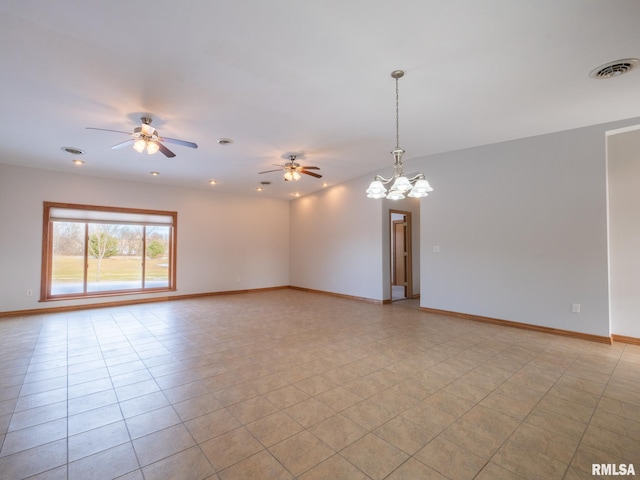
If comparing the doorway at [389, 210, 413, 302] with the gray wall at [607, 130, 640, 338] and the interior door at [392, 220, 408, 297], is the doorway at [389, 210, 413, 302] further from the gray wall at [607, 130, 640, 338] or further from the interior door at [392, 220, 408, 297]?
the gray wall at [607, 130, 640, 338]

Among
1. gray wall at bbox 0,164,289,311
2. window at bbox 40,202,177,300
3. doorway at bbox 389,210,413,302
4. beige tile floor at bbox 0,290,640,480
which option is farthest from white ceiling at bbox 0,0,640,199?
doorway at bbox 389,210,413,302

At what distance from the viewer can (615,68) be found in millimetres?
2791

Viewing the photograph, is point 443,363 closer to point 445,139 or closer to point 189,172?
point 445,139

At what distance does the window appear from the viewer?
6.18 meters

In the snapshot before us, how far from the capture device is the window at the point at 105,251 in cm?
618

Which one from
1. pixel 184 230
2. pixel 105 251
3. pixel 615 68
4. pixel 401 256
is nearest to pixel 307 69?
pixel 615 68

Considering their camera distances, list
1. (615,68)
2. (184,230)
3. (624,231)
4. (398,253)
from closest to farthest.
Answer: (615,68) < (624,231) < (184,230) < (398,253)

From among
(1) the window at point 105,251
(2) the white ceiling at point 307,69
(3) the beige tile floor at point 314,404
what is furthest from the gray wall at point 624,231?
(1) the window at point 105,251

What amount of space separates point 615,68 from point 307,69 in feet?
9.64

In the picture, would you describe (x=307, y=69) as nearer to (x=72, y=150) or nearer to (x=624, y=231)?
(x=72, y=150)

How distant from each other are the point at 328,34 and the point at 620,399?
403cm

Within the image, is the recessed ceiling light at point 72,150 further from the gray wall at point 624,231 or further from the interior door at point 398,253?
the gray wall at point 624,231

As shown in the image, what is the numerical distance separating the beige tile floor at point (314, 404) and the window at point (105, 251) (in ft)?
6.67

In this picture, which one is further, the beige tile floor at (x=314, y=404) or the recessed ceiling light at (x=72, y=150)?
the recessed ceiling light at (x=72, y=150)
